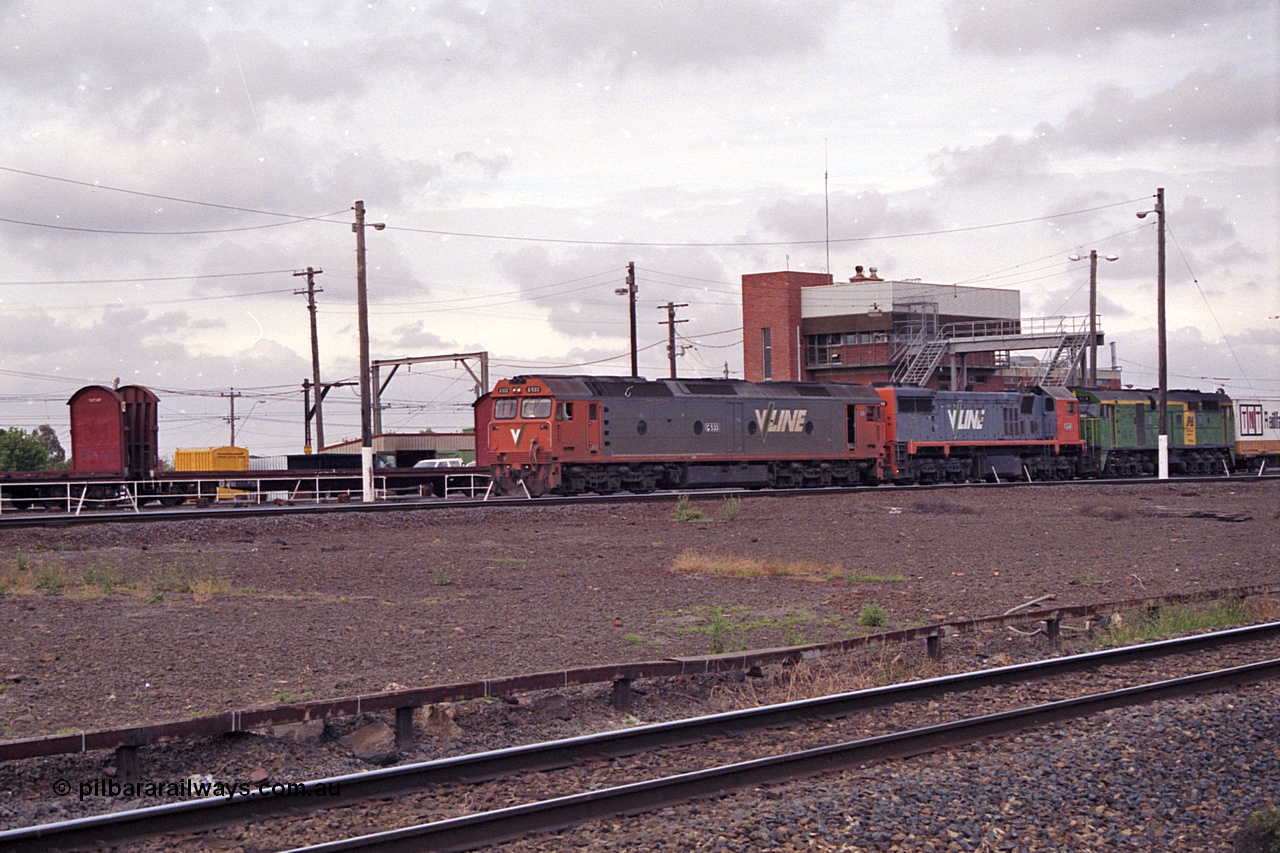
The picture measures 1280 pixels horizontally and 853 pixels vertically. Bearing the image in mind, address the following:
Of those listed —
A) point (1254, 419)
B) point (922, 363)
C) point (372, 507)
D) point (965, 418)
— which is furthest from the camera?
point (922, 363)

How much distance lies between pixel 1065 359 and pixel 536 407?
40.9 meters

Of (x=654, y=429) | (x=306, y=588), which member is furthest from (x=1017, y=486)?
(x=306, y=588)

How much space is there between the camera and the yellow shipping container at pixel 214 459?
52188mm

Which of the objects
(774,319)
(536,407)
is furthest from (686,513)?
(774,319)

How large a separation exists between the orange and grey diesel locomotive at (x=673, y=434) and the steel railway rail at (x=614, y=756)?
23.7m

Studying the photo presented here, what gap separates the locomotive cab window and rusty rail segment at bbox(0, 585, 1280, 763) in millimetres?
21555

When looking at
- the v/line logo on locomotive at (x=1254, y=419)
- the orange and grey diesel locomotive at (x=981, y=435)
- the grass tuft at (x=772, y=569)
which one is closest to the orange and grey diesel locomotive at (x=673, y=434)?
the orange and grey diesel locomotive at (x=981, y=435)

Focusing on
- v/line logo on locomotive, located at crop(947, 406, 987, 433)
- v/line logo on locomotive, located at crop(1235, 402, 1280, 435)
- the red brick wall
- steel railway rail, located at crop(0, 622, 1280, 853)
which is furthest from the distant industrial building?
steel railway rail, located at crop(0, 622, 1280, 853)

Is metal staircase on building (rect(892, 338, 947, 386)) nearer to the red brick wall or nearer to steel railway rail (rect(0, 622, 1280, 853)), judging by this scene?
the red brick wall

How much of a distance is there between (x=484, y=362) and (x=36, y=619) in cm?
4174

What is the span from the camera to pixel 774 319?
74.6 metres

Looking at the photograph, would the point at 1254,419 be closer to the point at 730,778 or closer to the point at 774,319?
the point at 774,319

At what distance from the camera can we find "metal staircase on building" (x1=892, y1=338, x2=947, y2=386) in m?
66.6

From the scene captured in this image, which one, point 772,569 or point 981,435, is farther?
point 981,435
